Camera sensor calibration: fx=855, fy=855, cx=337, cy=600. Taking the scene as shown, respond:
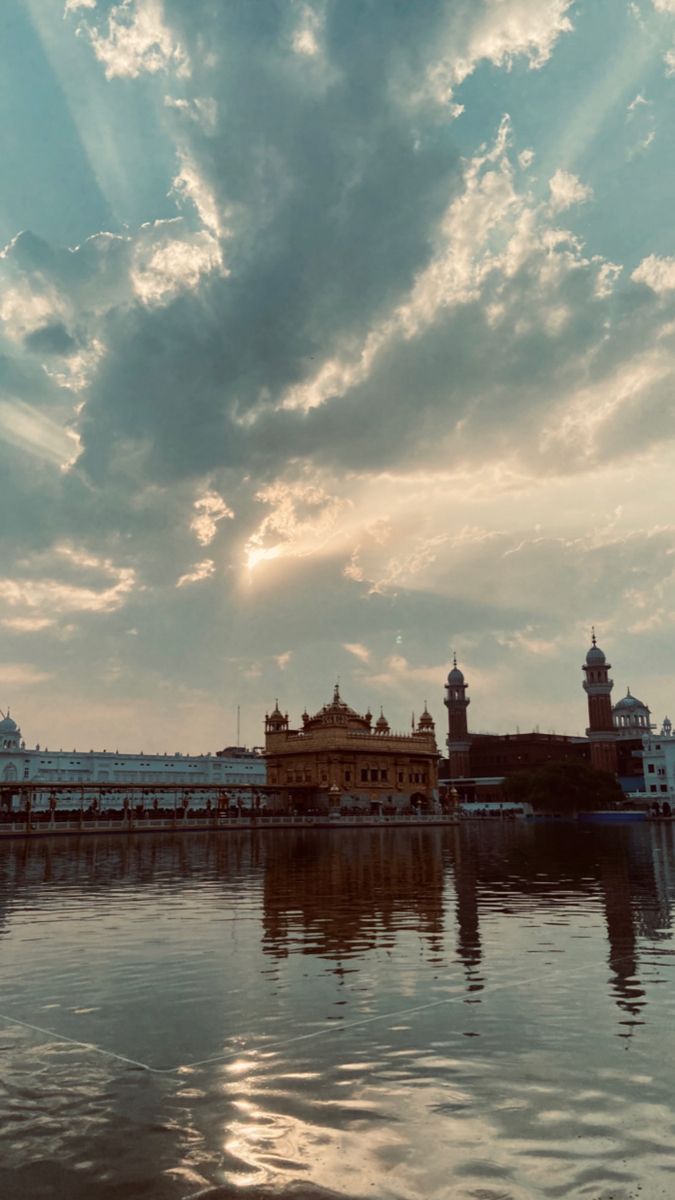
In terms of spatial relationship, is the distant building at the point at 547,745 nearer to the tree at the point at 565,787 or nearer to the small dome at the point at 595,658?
the small dome at the point at 595,658

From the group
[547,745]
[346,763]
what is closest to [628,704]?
[547,745]

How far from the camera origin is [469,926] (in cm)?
1688

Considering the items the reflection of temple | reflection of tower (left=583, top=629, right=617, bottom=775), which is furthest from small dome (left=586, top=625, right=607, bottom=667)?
the reflection of temple

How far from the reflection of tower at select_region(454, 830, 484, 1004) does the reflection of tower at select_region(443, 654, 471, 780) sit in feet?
489

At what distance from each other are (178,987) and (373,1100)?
509 cm

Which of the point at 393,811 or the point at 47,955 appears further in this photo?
the point at 393,811

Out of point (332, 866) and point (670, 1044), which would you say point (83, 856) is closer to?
point (332, 866)

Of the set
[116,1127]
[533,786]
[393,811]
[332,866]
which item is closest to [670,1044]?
[116,1127]

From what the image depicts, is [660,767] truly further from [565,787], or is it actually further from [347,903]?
[347,903]

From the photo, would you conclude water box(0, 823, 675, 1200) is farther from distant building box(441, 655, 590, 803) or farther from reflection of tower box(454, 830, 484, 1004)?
distant building box(441, 655, 590, 803)

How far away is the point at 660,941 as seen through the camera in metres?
14.8

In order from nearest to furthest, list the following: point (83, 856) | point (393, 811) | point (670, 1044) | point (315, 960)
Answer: point (670, 1044) → point (315, 960) → point (83, 856) → point (393, 811)

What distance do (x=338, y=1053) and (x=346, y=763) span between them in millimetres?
91071

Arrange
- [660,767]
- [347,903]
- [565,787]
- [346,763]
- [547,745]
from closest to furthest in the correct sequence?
1. [347,903]
2. [346,763]
3. [565,787]
4. [660,767]
5. [547,745]
